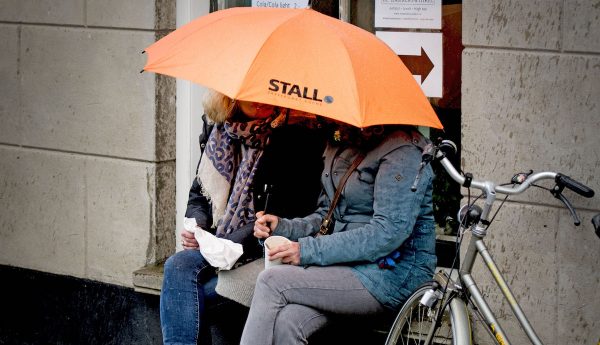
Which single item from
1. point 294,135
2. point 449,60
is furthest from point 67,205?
point 449,60

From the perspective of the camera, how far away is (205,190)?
16.0ft

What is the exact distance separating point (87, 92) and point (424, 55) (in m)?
2.10

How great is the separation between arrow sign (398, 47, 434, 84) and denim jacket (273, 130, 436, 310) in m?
1.01

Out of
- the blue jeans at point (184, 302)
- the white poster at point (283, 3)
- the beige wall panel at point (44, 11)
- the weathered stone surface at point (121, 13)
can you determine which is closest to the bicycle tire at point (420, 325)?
the blue jeans at point (184, 302)

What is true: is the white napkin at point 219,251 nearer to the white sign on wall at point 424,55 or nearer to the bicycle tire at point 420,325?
the bicycle tire at point 420,325

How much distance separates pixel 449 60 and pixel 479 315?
67.7 inches

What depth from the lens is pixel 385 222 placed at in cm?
415

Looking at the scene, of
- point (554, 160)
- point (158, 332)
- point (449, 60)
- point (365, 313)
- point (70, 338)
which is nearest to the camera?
point (365, 313)

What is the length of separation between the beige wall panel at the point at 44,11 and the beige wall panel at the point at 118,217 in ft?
2.94

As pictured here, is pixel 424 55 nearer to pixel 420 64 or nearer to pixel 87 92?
pixel 420 64

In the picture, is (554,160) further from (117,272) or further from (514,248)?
(117,272)

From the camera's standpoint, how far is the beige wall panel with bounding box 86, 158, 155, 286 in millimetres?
5829

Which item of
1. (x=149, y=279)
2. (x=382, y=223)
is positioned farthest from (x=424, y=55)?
(x=149, y=279)

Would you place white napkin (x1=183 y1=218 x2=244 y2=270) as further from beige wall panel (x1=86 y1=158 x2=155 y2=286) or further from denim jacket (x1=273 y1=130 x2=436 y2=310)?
beige wall panel (x1=86 y1=158 x2=155 y2=286)
